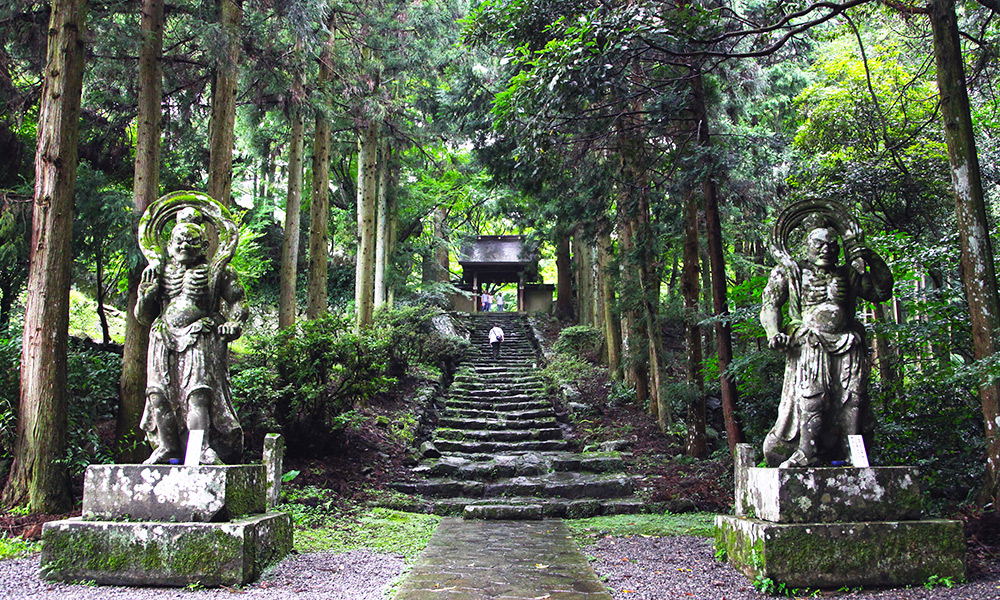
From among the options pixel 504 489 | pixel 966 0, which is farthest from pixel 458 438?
pixel 966 0

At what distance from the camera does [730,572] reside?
15.3ft

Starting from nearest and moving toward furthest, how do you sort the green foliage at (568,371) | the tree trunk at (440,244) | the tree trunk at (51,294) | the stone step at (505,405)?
the tree trunk at (51,294) → the stone step at (505,405) → the green foliage at (568,371) → the tree trunk at (440,244)

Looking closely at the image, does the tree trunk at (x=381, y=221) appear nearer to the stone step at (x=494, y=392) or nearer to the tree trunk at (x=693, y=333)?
the stone step at (x=494, y=392)

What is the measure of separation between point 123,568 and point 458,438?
7479mm

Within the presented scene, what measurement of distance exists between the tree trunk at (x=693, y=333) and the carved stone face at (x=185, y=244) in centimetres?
624

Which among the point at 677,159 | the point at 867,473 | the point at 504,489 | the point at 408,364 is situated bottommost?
the point at 504,489

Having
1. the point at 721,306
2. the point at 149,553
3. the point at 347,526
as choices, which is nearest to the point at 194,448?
the point at 149,553

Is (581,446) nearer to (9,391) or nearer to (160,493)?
(160,493)

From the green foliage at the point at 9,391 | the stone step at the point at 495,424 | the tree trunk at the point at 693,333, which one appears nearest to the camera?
the green foliage at the point at 9,391

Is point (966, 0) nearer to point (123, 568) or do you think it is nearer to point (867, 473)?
point (867, 473)

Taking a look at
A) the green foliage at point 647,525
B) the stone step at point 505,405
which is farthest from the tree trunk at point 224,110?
the stone step at point 505,405

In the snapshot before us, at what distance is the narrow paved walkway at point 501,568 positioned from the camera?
4277 millimetres

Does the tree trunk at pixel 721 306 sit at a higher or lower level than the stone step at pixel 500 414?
higher

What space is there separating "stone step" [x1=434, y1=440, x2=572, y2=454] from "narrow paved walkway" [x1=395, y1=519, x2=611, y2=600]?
12.5 ft
